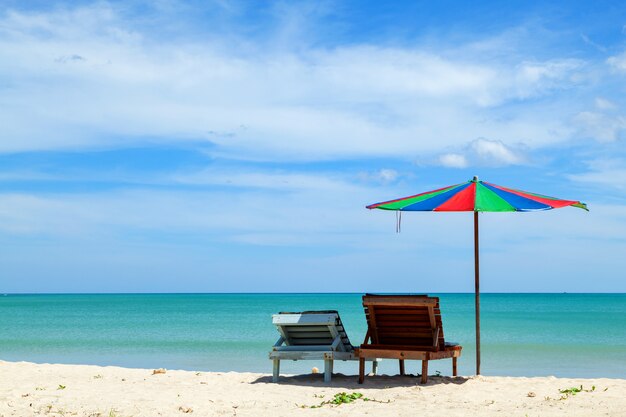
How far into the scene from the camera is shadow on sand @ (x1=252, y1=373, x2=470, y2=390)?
8602 mm

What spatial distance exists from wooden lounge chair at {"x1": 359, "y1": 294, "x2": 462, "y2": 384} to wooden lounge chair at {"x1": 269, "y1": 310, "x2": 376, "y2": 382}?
12.5 inches

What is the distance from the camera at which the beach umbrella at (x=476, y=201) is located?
27.9ft

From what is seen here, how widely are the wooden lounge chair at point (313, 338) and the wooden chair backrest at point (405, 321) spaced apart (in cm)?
36

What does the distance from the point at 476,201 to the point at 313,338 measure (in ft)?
7.88

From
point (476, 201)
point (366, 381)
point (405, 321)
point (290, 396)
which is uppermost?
point (476, 201)

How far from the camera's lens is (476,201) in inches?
341

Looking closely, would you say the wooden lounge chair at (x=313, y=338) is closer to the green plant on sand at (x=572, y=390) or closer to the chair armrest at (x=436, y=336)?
the chair armrest at (x=436, y=336)

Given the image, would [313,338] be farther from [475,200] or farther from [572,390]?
[572,390]

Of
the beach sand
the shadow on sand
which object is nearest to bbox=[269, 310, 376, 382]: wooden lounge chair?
the shadow on sand

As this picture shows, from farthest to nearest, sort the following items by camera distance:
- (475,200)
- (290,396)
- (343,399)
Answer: (475,200), (290,396), (343,399)

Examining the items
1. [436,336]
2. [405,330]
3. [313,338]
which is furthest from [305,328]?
[436,336]

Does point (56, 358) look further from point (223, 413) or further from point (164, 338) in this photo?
point (223, 413)

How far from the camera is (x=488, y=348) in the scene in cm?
1931

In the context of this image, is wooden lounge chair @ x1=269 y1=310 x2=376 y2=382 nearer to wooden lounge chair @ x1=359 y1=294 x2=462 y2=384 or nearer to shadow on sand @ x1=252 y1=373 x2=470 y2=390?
shadow on sand @ x1=252 y1=373 x2=470 y2=390
